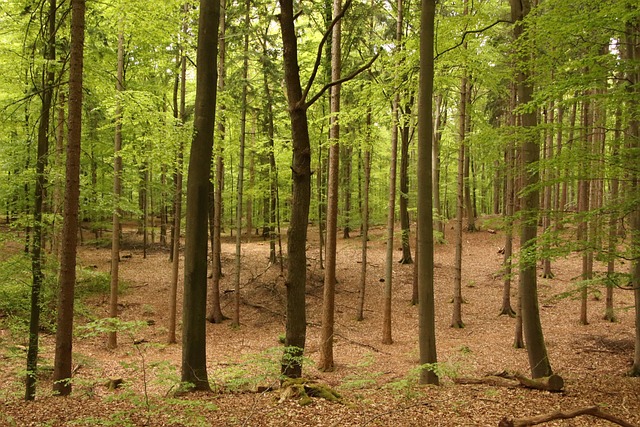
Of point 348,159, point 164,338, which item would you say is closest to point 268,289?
point 164,338

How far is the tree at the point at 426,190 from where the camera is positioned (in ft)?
23.9

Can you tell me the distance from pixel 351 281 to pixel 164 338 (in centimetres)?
856

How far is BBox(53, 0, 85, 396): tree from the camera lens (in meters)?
6.79

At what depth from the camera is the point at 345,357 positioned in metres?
12.0

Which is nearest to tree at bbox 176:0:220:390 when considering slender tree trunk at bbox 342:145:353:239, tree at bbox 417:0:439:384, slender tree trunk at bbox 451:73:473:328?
tree at bbox 417:0:439:384

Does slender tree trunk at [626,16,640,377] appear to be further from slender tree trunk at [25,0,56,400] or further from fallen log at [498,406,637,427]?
slender tree trunk at [25,0,56,400]

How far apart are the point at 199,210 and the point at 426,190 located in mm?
3939

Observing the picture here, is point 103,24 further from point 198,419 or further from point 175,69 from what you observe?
point 198,419

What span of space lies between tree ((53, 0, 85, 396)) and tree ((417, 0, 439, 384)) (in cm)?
571

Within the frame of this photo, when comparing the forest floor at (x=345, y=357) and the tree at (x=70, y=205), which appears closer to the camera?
the forest floor at (x=345, y=357)

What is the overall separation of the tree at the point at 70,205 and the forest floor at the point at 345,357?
1.92 feet

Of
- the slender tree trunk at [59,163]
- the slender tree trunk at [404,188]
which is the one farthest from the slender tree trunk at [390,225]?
the slender tree trunk at [59,163]

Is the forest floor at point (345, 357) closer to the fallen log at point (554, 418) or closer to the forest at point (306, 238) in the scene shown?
the forest at point (306, 238)

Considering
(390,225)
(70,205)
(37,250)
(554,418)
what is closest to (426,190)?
(554,418)
